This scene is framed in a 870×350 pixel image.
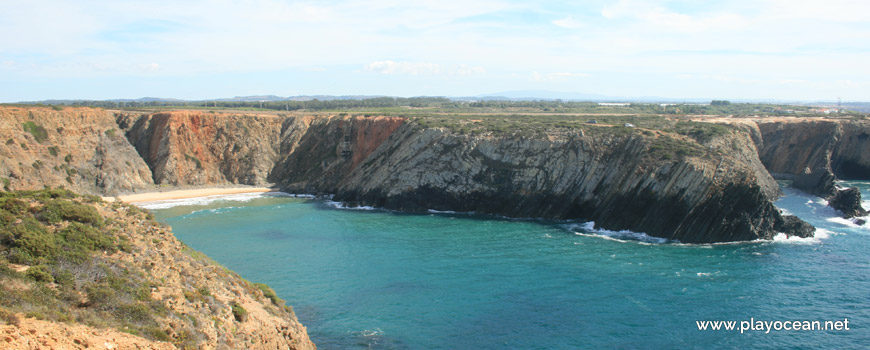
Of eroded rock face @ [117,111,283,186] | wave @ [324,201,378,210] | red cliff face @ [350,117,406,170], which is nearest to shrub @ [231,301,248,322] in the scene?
wave @ [324,201,378,210]

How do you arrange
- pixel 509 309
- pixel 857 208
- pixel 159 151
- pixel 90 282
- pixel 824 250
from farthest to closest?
pixel 159 151
pixel 857 208
pixel 824 250
pixel 509 309
pixel 90 282

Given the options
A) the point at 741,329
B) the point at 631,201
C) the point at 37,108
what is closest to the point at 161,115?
the point at 37,108

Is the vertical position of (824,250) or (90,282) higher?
(90,282)

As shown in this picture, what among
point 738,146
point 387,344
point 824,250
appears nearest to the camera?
point 387,344

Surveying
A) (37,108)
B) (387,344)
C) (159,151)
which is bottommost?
(387,344)

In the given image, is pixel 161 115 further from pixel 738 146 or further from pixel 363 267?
pixel 738 146

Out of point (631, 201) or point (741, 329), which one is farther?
point (631, 201)

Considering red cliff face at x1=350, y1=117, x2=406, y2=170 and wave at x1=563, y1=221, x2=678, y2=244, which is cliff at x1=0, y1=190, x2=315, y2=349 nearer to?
wave at x1=563, y1=221, x2=678, y2=244
